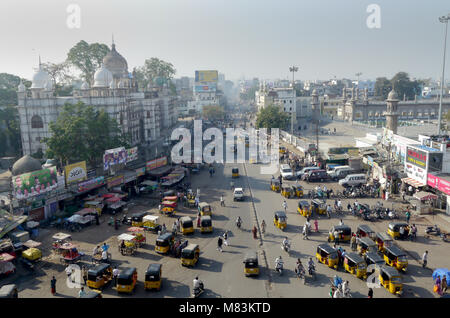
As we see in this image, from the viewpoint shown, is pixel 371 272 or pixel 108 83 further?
pixel 108 83

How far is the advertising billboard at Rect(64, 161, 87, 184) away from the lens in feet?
103

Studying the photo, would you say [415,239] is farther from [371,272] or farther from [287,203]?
[287,203]

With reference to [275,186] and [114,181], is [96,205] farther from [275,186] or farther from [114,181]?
[275,186]

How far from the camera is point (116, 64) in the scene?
6688cm

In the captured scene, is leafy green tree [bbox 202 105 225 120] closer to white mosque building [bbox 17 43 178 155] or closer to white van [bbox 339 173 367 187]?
white mosque building [bbox 17 43 178 155]

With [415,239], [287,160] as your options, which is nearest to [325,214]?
[415,239]

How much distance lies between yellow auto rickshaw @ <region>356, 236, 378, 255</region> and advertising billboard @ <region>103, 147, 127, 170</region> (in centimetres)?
2378

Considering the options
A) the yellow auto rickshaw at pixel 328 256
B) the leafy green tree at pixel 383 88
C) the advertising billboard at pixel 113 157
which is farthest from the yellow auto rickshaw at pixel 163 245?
the leafy green tree at pixel 383 88

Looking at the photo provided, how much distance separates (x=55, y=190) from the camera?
3042 cm

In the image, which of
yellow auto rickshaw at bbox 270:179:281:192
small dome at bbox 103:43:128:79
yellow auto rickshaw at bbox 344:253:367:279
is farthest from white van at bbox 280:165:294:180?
small dome at bbox 103:43:128:79

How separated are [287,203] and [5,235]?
2195 cm

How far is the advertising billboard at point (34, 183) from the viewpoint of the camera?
27453 millimetres

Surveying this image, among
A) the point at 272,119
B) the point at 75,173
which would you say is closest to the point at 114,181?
the point at 75,173

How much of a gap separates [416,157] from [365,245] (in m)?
15.0
